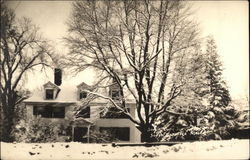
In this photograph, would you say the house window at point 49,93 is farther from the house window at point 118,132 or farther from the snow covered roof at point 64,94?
the house window at point 118,132

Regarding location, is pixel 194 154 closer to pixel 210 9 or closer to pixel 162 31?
pixel 162 31

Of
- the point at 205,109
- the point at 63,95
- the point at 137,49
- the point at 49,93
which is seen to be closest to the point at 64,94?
the point at 63,95

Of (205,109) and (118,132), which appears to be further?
(205,109)

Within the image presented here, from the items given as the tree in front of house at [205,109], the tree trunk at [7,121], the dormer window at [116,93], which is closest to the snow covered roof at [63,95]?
the tree trunk at [7,121]

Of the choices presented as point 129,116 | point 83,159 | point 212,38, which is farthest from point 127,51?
point 83,159

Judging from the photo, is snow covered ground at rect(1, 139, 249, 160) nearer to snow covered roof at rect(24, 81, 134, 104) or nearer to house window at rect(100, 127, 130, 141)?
house window at rect(100, 127, 130, 141)

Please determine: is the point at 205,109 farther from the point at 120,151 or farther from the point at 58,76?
the point at 58,76
